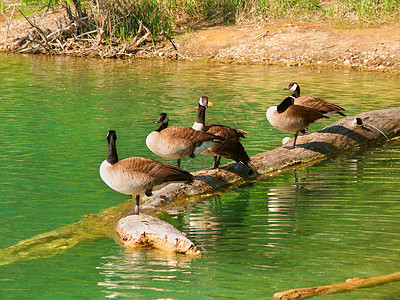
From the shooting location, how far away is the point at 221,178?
11.6 meters

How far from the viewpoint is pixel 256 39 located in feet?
106

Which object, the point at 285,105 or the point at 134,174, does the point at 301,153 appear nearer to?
the point at 285,105

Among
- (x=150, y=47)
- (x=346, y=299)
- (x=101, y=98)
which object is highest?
(x=150, y=47)

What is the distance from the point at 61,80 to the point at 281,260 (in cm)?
1909

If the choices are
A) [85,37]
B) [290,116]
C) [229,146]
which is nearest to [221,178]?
[229,146]

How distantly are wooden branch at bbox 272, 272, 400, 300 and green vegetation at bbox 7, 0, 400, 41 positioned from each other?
26349mm

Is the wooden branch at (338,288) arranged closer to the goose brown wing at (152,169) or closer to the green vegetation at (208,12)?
the goose brown wing at (152,169)

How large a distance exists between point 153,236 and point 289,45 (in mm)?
24305

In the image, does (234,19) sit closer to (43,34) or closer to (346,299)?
(43,34)

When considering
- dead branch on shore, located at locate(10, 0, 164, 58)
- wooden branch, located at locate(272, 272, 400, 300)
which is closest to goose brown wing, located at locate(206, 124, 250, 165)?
wooden branch, located at locate(272, 272, 400, 300)

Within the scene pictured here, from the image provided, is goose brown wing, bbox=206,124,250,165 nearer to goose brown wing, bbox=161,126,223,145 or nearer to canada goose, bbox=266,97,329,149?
goose brown wing, bbox=161,126,223,145

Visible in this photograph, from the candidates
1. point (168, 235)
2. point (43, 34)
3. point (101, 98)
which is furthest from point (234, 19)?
point (168, 235)

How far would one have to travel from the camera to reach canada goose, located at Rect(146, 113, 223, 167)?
1070cm

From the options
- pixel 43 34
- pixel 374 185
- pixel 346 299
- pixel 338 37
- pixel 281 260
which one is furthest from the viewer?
pixel 43 34
